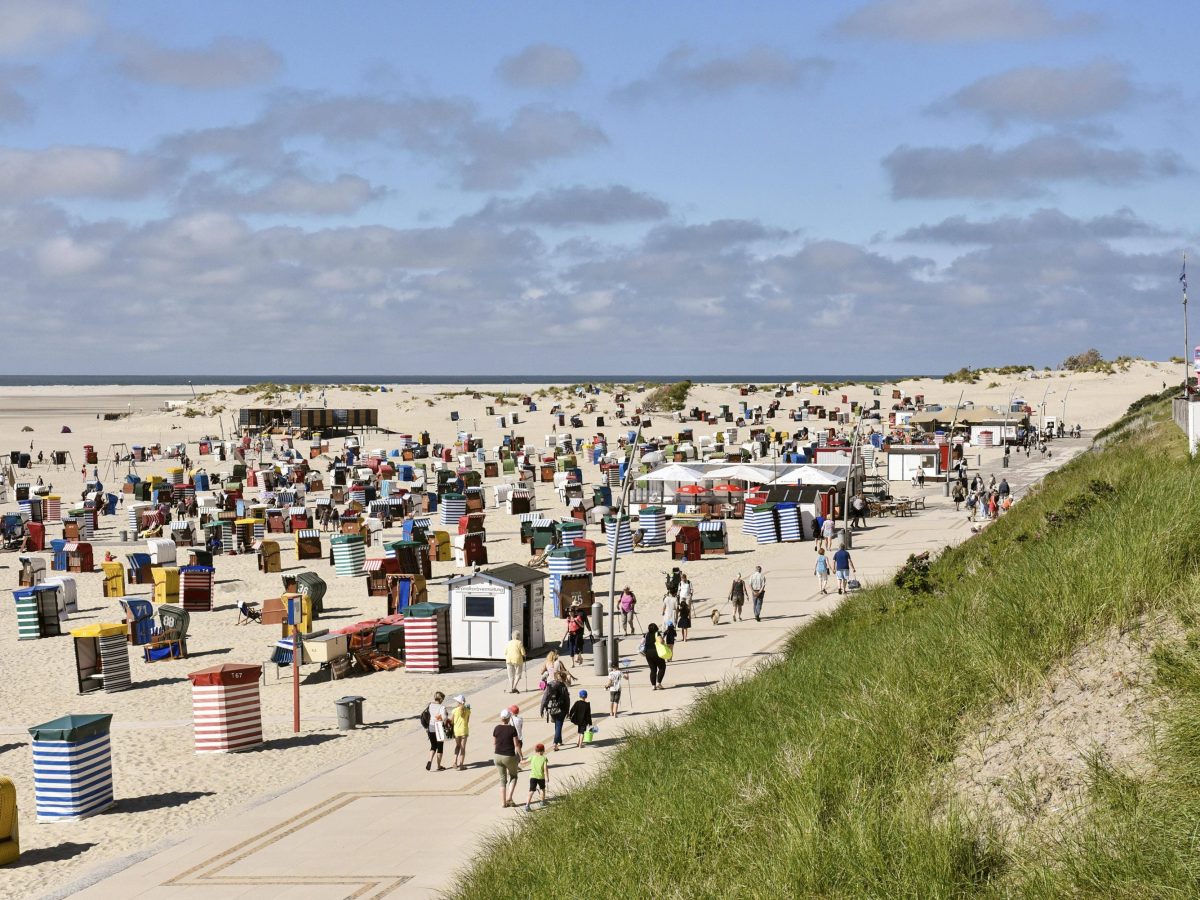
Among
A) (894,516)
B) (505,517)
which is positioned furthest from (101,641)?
(894,516)

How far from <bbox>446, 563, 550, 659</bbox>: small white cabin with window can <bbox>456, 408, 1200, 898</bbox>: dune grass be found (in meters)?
7.88

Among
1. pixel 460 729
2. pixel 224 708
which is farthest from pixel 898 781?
pixel 224 708

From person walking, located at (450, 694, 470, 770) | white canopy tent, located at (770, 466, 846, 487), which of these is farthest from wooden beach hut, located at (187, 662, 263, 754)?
white canopy tent, located at (770, 466, 846, 487)

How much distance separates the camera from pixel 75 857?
13.4 meters

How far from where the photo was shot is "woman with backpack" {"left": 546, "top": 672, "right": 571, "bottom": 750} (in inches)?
628

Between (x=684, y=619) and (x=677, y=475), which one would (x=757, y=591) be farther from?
(x=677, y=475)

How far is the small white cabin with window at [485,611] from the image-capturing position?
22.3 metres

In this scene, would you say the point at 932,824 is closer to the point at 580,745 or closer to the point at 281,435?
the point at 580,745

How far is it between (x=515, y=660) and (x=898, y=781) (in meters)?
10.8

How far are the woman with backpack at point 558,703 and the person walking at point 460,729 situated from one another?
3.73 feet

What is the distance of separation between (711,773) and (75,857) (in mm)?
7428

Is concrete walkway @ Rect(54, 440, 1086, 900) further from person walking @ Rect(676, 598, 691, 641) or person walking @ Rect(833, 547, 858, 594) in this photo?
person walking @ Rect(833, 547, 858, 594)

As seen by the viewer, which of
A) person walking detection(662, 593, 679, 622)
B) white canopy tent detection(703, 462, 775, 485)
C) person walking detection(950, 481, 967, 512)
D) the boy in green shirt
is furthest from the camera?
person walking detection(950, 481, 967, 512)

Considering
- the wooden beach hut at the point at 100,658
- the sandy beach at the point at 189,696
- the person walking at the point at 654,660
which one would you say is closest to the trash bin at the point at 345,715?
the sandy beach at the point at 189,696
